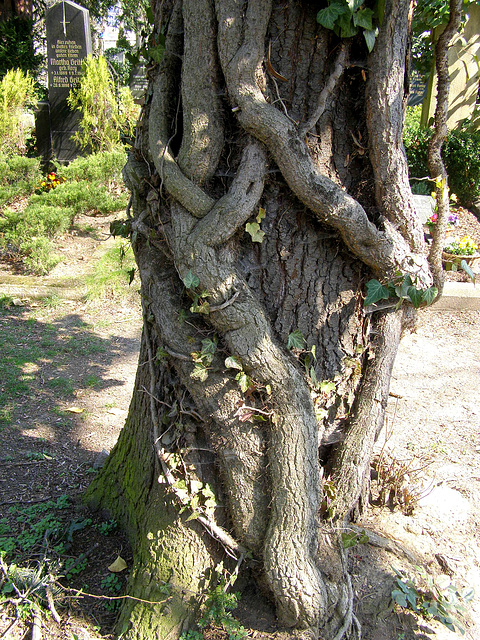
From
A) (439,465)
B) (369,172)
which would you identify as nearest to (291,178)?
(369,172)

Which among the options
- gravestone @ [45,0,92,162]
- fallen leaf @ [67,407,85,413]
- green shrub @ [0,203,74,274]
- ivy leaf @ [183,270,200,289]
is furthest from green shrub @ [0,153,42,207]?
ivy leaf @ [183,270,200,289]

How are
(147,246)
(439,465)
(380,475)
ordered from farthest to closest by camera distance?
1. (439,465)
2. (380,475)
3. (147,246)

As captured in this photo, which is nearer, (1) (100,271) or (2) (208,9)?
(2) (208,9)

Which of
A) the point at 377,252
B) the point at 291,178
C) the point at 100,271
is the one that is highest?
the point at 291,178

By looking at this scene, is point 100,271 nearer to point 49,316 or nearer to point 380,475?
point 49,316

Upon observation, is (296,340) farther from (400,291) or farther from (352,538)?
(352,538)

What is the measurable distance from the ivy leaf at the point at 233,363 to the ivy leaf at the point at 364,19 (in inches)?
49.5

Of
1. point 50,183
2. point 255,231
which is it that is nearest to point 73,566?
point 255,231

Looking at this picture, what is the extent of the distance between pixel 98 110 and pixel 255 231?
9.93 m

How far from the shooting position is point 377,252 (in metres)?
1.98

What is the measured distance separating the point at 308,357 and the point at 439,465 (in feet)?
5.89

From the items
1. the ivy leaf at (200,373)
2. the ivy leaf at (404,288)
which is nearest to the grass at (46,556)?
the ivy leaf at (200,373)

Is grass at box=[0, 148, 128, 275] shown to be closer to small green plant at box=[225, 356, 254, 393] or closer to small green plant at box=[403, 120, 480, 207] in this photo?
small green plant at box=[403, 120, 480, 207]

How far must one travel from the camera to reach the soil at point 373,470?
2.16 metres
